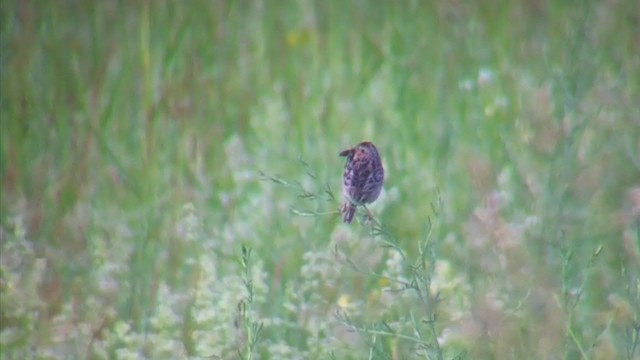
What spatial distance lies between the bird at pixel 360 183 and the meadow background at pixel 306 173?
4.4 inches

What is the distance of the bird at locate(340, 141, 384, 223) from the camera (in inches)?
50.4

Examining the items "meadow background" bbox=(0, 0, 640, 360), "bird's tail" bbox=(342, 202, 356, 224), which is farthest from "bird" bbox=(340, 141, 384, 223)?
"meadow background" bbox=(0, 0, 640, 360)

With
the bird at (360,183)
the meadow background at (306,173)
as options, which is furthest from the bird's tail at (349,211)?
the meadow background at (306,173)

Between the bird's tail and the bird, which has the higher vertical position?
the bird

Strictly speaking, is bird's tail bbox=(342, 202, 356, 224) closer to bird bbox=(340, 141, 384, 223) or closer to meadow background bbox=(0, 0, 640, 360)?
bird bbox=(340, 141, 384, 223)

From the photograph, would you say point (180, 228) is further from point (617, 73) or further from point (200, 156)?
point (617, 73)

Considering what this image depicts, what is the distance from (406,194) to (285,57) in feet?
0.92

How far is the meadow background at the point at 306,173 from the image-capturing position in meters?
1.50

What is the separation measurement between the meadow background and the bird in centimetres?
11

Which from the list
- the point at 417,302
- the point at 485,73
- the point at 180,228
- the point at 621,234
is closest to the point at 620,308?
the point at 621,234

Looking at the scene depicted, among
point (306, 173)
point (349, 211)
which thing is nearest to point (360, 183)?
point (349, 211)

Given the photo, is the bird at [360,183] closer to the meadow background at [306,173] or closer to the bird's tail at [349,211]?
the bird's tail at [349,211]

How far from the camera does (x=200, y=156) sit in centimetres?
171

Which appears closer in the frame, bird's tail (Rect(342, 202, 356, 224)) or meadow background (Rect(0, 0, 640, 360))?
bird's tail (Rect(342, 202, 356, 224))
